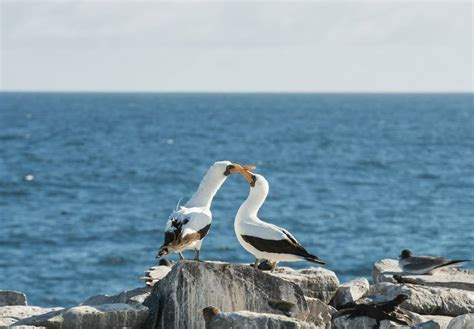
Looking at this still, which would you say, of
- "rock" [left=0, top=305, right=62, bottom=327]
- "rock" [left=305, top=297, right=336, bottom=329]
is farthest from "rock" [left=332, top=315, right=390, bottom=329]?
"rock" [left=0, top=305, right=62, bottom=327]

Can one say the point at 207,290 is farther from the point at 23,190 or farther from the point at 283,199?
the point at 23,190

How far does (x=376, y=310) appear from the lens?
12852mm

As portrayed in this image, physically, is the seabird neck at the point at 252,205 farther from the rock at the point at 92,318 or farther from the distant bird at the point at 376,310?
the rock at the point at 92,318

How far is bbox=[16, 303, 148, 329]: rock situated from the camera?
39.2 ft

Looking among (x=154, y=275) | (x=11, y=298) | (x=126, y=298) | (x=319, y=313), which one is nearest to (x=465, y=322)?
(x=319, y=313)

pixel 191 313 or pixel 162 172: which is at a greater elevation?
pixel 191 313

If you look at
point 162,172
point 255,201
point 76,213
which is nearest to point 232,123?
point 162,172

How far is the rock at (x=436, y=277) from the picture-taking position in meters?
15.1

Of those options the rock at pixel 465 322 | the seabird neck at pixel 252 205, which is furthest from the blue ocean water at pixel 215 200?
the rock at pixel 465 322

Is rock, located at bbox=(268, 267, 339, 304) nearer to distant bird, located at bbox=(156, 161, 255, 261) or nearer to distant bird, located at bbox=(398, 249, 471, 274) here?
distant bird, located at bbox=(156, 161, 255, 261)

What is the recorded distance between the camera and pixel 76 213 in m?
53.3

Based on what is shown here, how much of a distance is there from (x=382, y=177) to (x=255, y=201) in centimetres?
5991

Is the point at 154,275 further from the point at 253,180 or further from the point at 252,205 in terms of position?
the point at 253,180

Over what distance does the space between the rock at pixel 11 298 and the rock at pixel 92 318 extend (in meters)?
3.10
